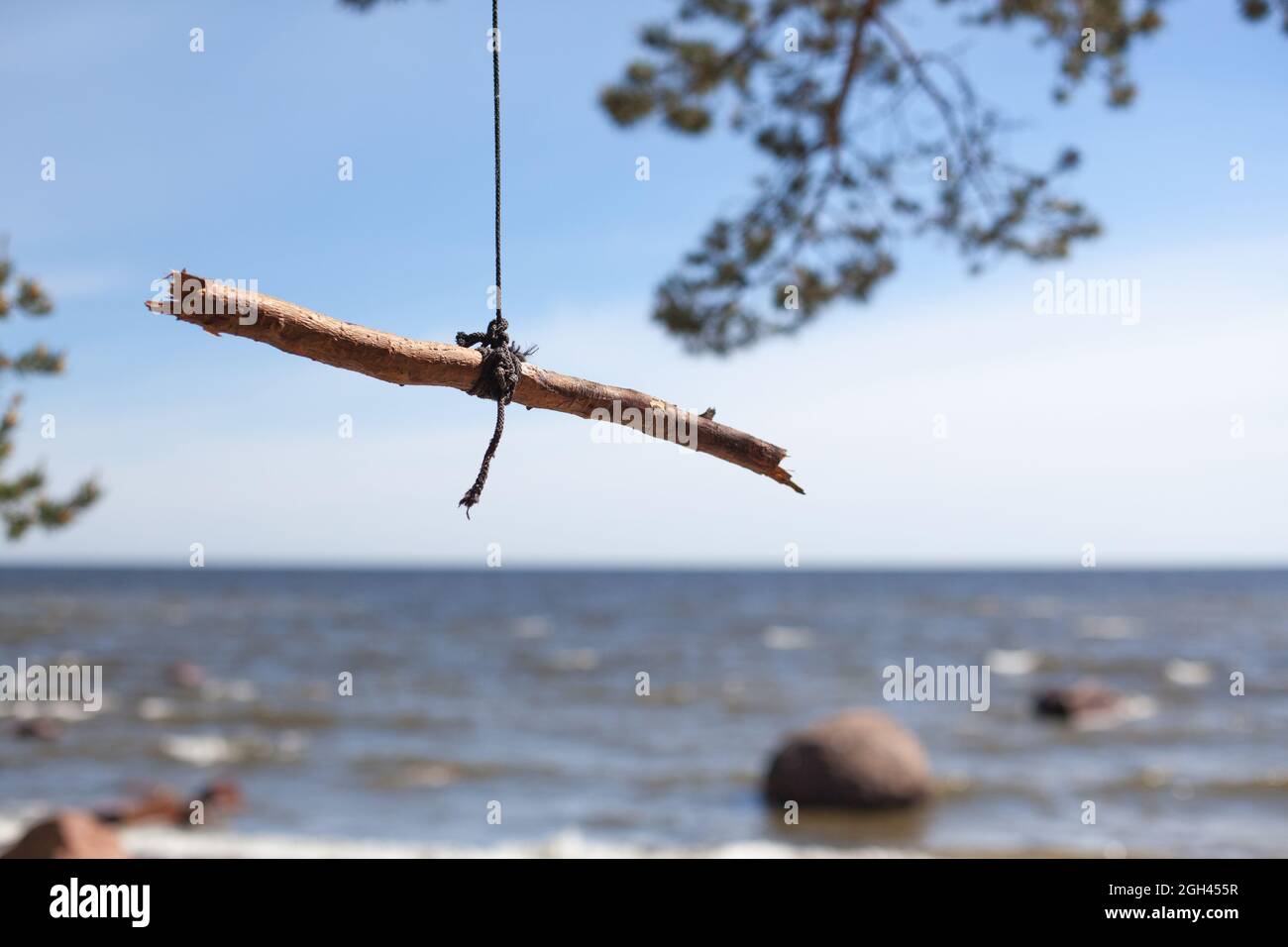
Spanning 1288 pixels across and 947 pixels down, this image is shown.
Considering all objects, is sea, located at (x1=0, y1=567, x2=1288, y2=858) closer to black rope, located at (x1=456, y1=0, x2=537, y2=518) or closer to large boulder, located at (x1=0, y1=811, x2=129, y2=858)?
large boulder, located at (x1=0, y1=811, x2=129, y2=858)

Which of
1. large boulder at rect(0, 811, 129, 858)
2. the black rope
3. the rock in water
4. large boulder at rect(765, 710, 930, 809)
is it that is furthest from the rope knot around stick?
the rock in water

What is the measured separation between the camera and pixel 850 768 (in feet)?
40.2

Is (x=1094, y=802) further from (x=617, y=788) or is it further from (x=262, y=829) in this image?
(x=262, y=829)

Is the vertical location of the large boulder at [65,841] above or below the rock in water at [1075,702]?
above

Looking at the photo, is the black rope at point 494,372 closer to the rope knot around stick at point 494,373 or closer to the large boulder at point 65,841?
the rope knot around stick at point 494,373

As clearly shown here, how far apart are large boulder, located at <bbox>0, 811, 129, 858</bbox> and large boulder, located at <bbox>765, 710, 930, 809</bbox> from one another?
7438 mm

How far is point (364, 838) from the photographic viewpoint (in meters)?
11.6

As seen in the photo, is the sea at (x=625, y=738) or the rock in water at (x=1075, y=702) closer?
the sea at (x=625, y=738)

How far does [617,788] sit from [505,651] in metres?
18.5

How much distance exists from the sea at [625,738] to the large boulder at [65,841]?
302 cm

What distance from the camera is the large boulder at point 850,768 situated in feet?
40.0

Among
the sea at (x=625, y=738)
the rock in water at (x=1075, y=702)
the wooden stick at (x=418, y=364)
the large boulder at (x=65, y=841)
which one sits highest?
the wooden stick at (x=418, y=364)

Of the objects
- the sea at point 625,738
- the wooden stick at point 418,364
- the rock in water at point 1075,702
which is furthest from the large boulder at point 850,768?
the wooden stick at point 418,364
